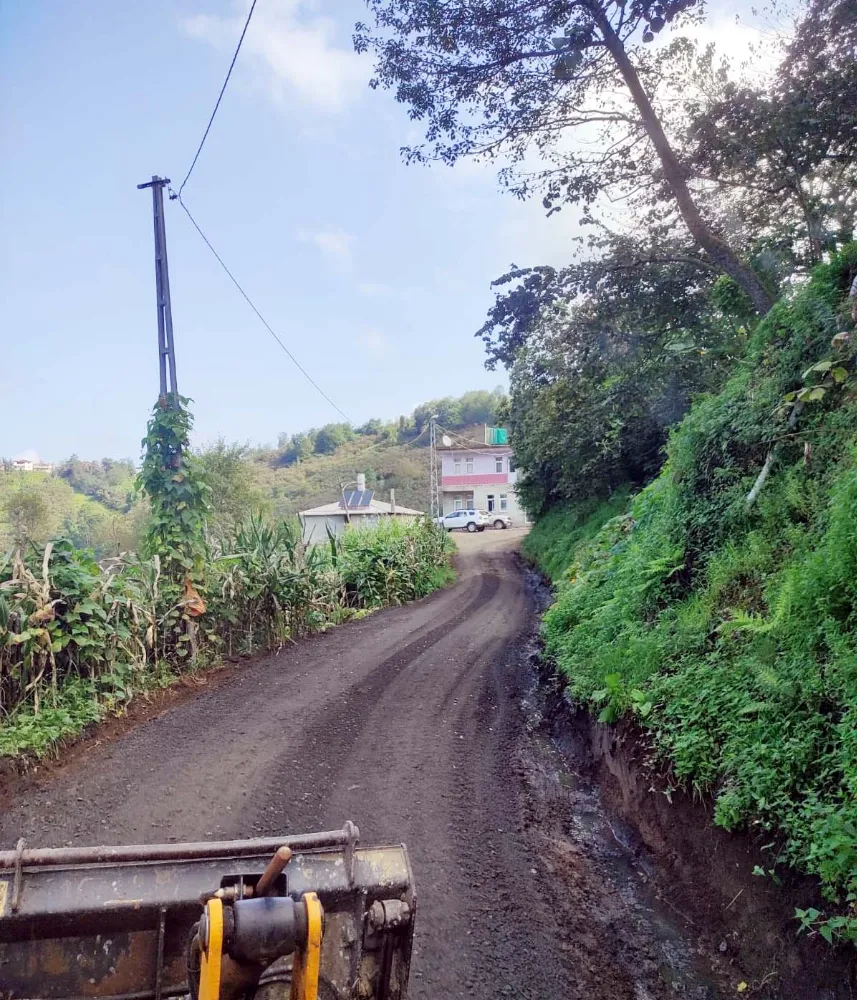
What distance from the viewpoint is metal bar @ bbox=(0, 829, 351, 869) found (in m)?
2.14

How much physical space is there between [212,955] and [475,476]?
2038 inches

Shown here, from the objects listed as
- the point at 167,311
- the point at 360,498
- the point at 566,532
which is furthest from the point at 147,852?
the point at 360,498

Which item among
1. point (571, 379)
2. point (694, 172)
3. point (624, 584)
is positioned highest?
point (694, 172)

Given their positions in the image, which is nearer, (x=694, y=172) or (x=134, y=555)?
(x=134, y=555)

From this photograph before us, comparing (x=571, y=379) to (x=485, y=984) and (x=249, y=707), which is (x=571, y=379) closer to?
(x=249, y=707)

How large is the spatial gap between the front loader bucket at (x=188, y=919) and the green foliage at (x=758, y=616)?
1.83 meters

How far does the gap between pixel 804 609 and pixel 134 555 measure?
7.13 meters

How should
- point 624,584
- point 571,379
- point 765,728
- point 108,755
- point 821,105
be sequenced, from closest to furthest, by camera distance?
point 765,728
point 108,755
point 624,584
point 821,105
point 571,379

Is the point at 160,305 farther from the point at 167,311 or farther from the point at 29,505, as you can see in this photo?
the point at 29,505

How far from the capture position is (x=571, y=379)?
15211 mm

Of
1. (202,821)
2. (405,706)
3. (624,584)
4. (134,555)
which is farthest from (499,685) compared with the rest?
(134,555)

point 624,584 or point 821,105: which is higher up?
point 821,105

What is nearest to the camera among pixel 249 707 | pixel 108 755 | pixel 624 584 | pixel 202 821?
pixel 202 821

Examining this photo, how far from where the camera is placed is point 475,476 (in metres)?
53.2
